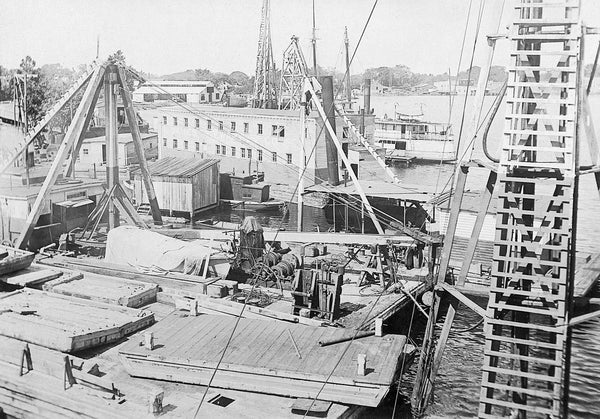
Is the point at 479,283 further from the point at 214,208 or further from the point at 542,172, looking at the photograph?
the point at 214,208

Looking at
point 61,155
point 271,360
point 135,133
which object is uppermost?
point 135,133

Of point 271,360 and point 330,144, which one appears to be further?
point 330,144

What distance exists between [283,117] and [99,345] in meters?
39.2

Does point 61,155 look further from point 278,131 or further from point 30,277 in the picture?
point 278,131

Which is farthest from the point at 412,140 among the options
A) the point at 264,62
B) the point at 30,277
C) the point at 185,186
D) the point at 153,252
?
the point at 30,277

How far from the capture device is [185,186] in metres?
49.0

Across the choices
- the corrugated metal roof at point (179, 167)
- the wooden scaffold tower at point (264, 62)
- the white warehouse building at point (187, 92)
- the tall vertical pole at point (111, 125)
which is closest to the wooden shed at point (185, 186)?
the corrugated metal roof at point (179, 167)

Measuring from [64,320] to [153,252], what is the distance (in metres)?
6.72

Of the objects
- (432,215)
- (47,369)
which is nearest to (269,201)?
(432,215)

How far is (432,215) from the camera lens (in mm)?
34719

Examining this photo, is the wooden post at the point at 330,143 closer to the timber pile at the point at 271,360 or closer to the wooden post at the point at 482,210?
the timber pile at the point at 271,360

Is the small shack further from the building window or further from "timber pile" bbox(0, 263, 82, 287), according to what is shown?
"timber pile" bbox(0, 263, 82, 287)

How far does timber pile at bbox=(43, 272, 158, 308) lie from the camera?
20359mm

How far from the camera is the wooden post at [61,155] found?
2881 cm
